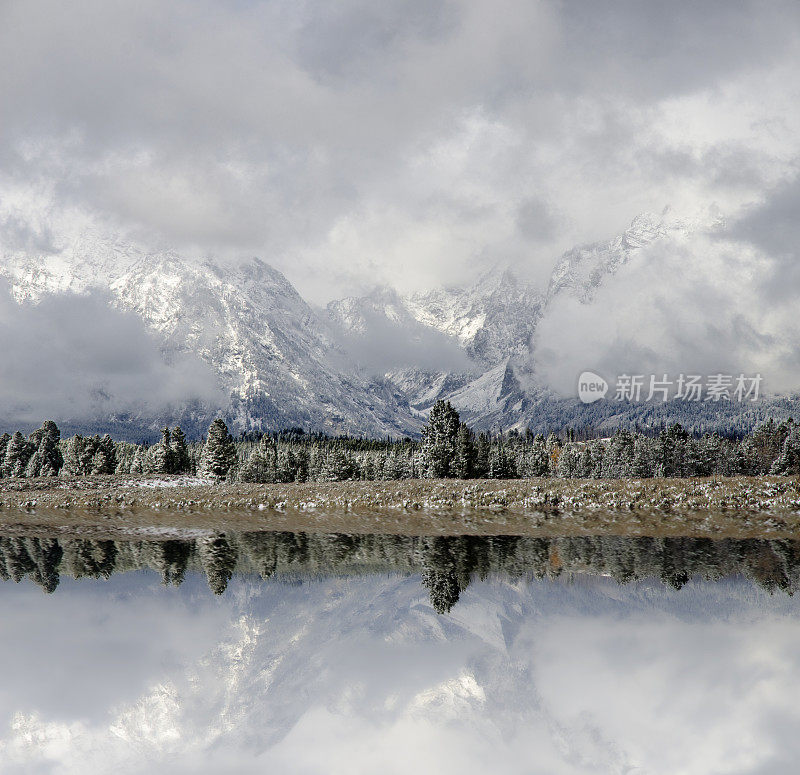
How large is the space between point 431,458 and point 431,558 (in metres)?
45.1

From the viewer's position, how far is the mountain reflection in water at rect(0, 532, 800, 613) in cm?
2042

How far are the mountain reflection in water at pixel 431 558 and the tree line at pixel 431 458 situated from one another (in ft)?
129

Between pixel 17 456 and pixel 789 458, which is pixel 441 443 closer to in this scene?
pixel 789 458

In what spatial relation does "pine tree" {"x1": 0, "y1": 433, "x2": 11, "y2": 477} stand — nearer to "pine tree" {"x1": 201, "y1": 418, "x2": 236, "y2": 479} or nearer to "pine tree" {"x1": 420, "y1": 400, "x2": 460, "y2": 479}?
"pine tree" {"x1": 201, "y1": 418, "x2": 236, "y2": 479}

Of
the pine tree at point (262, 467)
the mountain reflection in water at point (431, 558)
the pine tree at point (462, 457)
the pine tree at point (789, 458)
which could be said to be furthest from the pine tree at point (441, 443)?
the pine tree at point (789, 458)

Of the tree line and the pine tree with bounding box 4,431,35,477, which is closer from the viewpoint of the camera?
the tree line

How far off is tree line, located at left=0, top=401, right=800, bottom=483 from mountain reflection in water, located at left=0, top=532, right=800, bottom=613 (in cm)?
3946

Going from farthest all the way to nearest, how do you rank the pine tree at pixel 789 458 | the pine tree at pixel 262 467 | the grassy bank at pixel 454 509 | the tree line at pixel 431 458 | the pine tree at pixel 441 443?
the pine tree at pixel 262 467 → the pine tree at pixel 789 458 → the tree line at pixel 431 458 → the pine tree at pixel 441 443 → the grassy bank at pixel 454 509

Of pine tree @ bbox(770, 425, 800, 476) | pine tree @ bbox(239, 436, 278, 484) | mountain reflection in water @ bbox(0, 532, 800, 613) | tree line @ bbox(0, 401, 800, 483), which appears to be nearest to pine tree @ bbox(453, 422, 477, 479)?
tree line @ bbox(0, 401, 800, 483)

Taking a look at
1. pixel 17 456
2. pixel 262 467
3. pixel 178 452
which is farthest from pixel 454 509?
pixel 17 456

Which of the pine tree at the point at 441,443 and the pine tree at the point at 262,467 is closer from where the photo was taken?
the pine tree at the point at 441,443

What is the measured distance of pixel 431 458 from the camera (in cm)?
6994

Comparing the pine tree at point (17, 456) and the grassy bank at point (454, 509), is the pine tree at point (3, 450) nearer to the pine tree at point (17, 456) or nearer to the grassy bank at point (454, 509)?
the pine tree at point (17, 456)

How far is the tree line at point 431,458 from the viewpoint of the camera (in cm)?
7200
